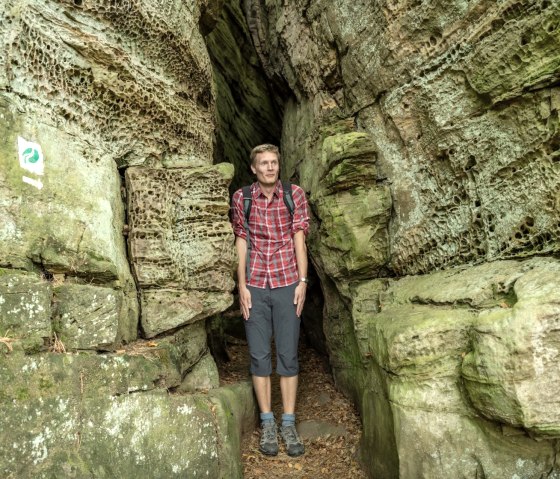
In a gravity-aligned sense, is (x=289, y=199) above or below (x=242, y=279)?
above

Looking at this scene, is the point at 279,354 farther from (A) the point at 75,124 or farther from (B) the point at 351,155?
(A) the point at 75,124

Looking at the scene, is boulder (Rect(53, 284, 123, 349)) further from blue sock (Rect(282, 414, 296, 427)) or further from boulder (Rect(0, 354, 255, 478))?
blue sock (Rect(282, 414, 296, 427))

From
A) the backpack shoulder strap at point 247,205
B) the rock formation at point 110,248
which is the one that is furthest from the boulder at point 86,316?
the backpack shoulder strap at point 247,205

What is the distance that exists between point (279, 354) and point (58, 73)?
378cm

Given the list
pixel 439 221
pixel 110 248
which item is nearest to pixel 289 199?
pixel 439 221

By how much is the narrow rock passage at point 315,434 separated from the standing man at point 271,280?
0.68 ft

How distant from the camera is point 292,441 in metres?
5.18

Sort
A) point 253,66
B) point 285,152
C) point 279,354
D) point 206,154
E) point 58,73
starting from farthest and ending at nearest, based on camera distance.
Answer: point 253,66 → point 285,152 → point 206,154 → point 279,354 → point 58,73

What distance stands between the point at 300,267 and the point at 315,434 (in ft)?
6.63

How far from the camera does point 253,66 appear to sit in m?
11.1

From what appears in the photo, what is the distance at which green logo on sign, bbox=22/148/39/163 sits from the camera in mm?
4230

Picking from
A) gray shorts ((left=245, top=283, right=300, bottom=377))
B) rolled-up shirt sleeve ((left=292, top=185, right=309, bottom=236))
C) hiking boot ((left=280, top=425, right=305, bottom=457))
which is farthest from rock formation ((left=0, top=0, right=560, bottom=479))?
rolled-up shirt sleeve ((left=292, top=185, right=309, bottom=236))

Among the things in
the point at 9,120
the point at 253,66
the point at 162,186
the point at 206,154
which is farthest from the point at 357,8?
the point at 253,66

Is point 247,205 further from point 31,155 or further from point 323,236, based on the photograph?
point 31,155
